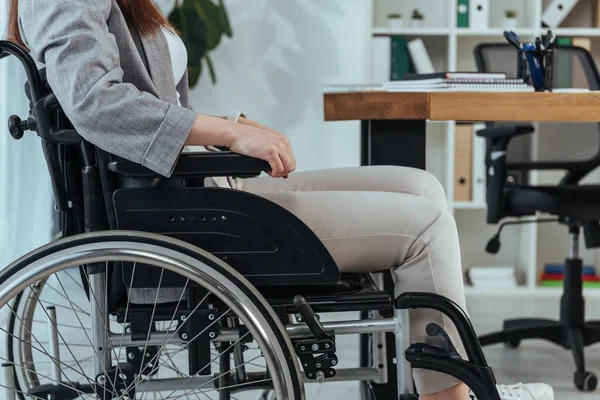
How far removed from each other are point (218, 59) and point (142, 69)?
7.56ft

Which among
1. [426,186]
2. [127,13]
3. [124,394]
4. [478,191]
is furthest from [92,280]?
[478,191]

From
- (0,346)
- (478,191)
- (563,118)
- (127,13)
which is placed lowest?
(0,346)

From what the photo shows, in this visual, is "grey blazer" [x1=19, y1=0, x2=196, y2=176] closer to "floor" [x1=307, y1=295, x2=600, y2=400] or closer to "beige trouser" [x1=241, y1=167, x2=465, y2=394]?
"beige trouser" [x1=241, y1=167, x2=465, y2=394]

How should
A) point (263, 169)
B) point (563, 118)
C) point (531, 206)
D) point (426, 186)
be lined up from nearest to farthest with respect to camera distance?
point (263, 169), point (426, 186), point (563, 118), point (531, 206)

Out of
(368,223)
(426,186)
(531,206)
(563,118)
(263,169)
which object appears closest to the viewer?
(263,169)

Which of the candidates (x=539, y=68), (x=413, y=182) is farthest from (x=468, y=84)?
(x=413, y=182)

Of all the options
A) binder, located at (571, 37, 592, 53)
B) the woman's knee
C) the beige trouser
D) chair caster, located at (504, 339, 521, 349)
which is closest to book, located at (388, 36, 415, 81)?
binder, located at (571, 37, 592, 53)

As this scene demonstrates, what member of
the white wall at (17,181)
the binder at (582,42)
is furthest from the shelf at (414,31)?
the white wall at (17,181)

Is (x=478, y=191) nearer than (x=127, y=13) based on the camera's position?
No

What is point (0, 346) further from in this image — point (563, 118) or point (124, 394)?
point (563, 118)

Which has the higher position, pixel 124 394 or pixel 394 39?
pixel 394 39

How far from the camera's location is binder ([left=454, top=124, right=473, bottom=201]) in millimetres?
3176

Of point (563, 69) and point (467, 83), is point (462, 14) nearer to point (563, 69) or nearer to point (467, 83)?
point (563, 69)

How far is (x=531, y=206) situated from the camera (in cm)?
215
